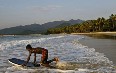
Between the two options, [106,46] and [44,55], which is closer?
[44,55]

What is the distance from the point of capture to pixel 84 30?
17288 cm

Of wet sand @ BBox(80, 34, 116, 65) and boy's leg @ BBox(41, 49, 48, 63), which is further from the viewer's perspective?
wet sand @ BBox(80, 34, 116, 65)

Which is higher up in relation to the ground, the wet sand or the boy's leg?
the boy's leg

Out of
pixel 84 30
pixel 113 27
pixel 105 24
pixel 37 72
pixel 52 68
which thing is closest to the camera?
pixel 37 72

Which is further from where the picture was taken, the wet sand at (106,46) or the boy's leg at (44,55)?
the wet sand at (106,46)

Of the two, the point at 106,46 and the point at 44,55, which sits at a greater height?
the point at 44,55

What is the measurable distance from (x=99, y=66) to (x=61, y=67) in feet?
7.05

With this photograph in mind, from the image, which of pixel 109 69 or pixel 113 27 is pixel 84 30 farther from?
pixel 109 69

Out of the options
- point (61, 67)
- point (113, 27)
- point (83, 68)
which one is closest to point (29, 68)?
point (61, 67)

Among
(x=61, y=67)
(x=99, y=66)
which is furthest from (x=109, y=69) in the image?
(x=61, y=67)

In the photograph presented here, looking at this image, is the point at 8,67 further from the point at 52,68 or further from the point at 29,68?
the point at 52,68

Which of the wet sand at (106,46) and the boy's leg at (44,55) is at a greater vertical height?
the boy's leg at (44,55)

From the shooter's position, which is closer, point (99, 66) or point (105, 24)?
point (99, 66)

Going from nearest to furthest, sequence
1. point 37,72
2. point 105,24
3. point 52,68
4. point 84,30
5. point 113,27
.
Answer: point 37,72, point 52,68, point 113,27, point 105,24, point 84,30
